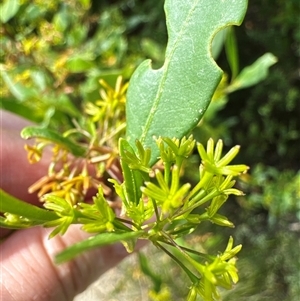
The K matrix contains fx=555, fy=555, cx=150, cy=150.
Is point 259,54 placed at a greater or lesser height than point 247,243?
greater

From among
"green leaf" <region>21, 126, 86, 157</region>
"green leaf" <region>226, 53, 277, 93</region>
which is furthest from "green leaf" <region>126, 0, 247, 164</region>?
"green leaf" <region>226, 53, 277, 93</region>

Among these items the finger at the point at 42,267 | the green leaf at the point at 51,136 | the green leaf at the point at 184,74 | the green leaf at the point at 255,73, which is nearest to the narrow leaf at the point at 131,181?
the green leaf at the point at 184,74

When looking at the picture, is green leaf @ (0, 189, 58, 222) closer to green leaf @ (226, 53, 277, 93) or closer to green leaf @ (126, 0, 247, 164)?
green leaf @ (126, 0, 247, 164)

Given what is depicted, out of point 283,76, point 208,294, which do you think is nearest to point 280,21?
point 283,76

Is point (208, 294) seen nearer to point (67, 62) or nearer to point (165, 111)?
point (165, 111)

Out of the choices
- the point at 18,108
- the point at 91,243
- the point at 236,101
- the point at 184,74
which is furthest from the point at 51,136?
the point at 236,101

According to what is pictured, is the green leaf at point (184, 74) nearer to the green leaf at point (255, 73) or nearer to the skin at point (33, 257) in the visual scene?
the skin at point (33, 257)
